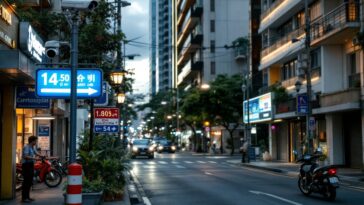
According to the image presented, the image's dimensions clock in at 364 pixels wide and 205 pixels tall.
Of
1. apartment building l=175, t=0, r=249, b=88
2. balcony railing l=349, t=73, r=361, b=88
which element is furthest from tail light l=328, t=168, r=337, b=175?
apartment building l=175, t=0, r=249, b=88

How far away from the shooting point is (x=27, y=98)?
55.6 ft

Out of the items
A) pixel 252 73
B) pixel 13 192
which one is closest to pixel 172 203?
pixel 13 192

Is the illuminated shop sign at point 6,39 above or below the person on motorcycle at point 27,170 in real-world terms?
above

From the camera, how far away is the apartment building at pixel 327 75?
1217 inches

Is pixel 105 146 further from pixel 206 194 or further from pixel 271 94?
pixel 271 94

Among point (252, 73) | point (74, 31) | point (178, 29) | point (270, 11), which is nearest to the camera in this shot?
point (74, 31)

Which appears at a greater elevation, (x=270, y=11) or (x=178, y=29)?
(x=178, y=29)

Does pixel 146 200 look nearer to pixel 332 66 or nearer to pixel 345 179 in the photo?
pixel 345 179

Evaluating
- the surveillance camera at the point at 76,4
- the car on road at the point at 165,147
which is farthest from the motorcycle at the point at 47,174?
the car on road at the point at 165,147

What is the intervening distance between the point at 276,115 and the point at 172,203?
2783 cm

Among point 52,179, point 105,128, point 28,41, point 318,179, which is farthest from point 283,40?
point 28,41

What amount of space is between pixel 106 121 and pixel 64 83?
10185 millimetres

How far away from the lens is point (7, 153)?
15883 millimetres

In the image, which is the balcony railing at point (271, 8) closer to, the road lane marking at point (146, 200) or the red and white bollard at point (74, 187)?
the road lane marking at point (146, 200)
